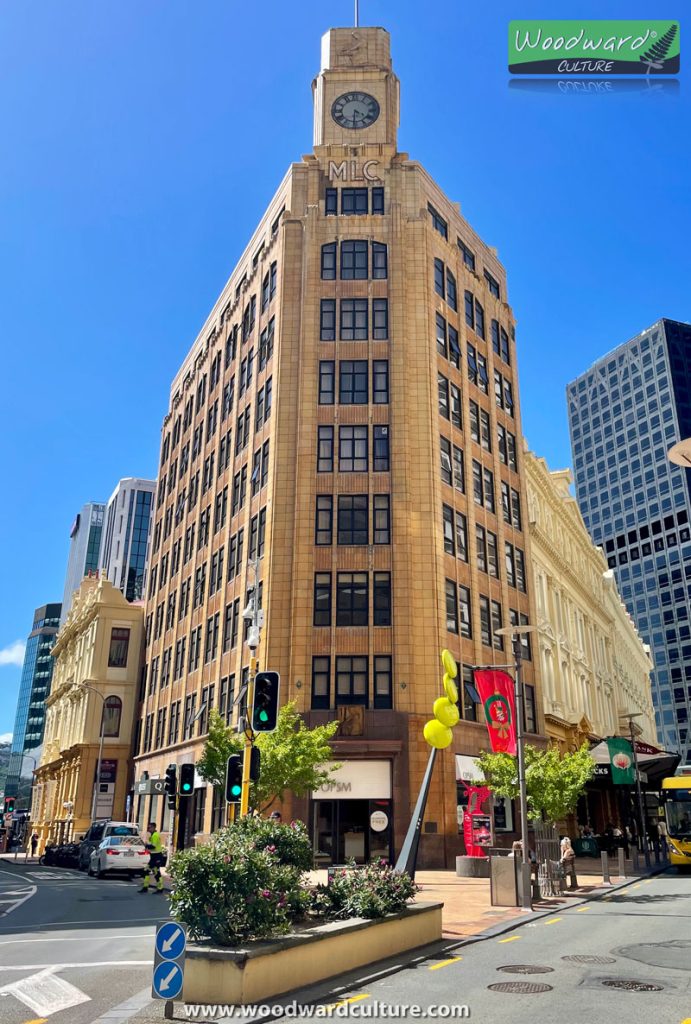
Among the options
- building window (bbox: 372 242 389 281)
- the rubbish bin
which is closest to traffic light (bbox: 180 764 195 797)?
the rubbish bin

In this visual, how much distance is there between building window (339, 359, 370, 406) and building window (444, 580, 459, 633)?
416 inches

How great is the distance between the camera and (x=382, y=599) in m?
39.8

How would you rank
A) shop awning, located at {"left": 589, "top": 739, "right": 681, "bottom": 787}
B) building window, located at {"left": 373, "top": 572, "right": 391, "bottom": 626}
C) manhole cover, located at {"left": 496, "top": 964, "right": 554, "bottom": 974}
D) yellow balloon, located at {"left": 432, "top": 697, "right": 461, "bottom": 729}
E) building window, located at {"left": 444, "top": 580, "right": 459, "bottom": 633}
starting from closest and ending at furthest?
manhole cover, located at {"left": 496, "top": 964, "right": 554, "bottom": 974} → yellow balloon, located at {"left": 432, "top": 697, "right": 461, "bottom": 729} → building window, located at {"left": 373, "top": 572, "right": 391, "bottom": 626} → building window, located at {"left": 444, "top": 580, "right": 459, "bottom": 633} → shop awning, located at {"left": 589, "top": 739, "right": 681, "bottom": 787}

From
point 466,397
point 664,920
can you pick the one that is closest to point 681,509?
point 466,397

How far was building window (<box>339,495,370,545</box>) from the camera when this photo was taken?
4094 centimetres

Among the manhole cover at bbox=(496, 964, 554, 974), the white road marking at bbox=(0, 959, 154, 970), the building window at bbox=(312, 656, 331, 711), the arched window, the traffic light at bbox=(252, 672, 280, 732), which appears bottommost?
the white road marking at bbox=(0, 959, 154, 970)

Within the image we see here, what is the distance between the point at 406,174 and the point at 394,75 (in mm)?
9937

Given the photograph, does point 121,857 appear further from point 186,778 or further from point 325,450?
point 325,450

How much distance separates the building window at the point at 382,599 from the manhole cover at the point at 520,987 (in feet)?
91.8

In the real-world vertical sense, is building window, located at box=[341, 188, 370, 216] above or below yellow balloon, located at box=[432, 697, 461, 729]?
above

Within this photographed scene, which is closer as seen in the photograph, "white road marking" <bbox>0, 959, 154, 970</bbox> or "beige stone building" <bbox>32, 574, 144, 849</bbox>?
"white road marking" <bbox>0, 959, 154, 970</bbox>

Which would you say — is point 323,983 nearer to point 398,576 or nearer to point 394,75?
point 398,576

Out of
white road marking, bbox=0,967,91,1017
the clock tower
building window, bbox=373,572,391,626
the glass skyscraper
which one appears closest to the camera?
white road marking, bbox=0,967,91,1017

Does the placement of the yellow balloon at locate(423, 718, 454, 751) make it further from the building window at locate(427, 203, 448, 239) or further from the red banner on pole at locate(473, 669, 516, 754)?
the building window at locate(427, 203, 448, 239)
